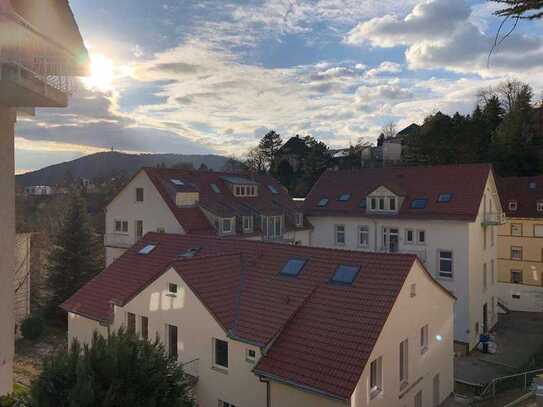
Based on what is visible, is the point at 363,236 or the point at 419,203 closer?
the point at 419,203

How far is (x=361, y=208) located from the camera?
29531 millimetres

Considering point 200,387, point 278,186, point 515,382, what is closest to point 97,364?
point 200,387

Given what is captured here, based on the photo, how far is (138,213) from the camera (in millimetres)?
27562

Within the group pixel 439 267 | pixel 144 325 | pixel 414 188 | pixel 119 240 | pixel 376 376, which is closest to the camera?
pixel 376 376

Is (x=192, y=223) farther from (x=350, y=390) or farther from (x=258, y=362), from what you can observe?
(x=350, y=390)

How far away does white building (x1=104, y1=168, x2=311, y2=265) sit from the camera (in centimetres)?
2612

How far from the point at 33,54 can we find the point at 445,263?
22937 mm

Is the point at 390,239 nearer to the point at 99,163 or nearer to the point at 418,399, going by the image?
the point at 418,399

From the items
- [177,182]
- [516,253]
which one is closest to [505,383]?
[516,253]

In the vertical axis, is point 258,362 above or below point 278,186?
below

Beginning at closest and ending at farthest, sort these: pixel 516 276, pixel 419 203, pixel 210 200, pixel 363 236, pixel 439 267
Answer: pixel 439 267, pixel 419 203, pixel 210 200, pixel 363 236, pixel 516 276

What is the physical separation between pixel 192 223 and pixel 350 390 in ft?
56.3

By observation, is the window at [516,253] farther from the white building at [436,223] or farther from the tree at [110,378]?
the tree at [110,378]

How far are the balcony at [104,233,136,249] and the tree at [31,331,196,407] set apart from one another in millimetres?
19961
